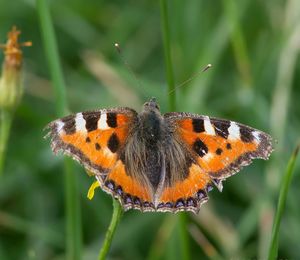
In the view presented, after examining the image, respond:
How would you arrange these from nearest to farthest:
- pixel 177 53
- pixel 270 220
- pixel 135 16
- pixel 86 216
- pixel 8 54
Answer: pixel 8 54, pixel 270 220, pixel 86 216, pixel 177 53, pixel 135 16

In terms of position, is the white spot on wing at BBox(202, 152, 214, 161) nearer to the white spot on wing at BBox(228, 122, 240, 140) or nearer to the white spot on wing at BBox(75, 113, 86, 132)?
the white spot on wing at BBox(228, 122, 240, 140)

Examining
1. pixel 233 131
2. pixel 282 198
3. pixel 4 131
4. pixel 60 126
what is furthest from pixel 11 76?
pixel 282 198

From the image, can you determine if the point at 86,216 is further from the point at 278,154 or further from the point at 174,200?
the point at 174,200

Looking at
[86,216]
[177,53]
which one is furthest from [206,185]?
[177,53]

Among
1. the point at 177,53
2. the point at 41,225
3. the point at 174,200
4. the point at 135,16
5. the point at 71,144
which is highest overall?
the point at 135,16

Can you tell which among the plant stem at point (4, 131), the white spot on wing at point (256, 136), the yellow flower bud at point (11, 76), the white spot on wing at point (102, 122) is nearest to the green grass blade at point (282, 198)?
the white spot on wing at point (256, 136)

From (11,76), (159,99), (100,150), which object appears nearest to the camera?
(100,150)

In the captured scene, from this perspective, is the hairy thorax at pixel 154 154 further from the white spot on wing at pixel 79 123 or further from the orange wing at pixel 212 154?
the white spot on wing at pixel 79 123

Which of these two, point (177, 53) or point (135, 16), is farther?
point (135, 16)

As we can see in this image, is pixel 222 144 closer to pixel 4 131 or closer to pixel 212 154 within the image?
pixel 212 154
